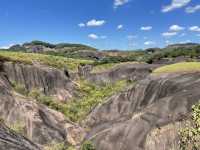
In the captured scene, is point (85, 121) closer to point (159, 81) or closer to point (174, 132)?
point (159, 81)

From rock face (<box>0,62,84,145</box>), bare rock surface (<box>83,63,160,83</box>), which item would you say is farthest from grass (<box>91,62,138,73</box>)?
rock face (<box>0,62,84,145</box>)

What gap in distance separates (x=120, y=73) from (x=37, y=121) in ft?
232

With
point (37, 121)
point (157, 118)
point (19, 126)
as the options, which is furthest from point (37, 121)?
point (157, 118)

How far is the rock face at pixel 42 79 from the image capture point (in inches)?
3706

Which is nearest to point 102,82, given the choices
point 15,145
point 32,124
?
point 32,124

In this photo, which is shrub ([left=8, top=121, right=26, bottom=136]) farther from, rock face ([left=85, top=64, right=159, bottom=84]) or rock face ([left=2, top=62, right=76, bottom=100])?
rock face ([left=85, top=64, right=159, bottom=84])

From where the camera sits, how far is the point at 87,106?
84688mm

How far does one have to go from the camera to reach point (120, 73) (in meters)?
127

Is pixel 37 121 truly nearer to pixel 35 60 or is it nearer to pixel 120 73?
pixel 35 60

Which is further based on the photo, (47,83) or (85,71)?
(85,71)

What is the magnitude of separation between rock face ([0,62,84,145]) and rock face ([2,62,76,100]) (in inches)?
1063

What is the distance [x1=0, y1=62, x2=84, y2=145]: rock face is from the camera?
5725 cm

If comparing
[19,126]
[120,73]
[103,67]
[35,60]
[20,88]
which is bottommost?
[19,126]

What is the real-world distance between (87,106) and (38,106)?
20.9 meters
